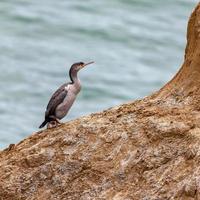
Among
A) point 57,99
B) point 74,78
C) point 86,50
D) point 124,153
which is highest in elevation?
point 86,50

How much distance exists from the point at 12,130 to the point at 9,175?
32.9 metres

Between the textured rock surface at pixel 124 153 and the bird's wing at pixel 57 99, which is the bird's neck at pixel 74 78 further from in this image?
the textured rock surface at pixel 124 153

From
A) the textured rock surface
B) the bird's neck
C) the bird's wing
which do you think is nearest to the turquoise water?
the bird's neck

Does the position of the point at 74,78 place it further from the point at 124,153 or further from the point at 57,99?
the point at 124,153

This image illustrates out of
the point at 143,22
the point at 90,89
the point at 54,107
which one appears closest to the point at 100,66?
the point at 90,89

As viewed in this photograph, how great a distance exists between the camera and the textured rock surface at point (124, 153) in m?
14.6

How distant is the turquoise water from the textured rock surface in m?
29.8

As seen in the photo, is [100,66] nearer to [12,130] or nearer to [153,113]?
[12,130]

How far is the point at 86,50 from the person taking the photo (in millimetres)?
62000

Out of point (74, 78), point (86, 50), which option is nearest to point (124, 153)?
point (74, 78)

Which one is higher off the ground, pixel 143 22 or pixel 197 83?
pixel 143 22

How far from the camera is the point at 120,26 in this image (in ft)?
217

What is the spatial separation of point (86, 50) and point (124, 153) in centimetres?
4688

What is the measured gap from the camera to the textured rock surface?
14.6 meters
